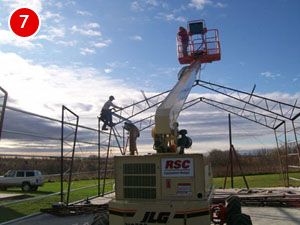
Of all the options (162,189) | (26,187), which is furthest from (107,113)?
(26,187)

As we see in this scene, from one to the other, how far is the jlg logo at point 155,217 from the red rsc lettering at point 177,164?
98 cm

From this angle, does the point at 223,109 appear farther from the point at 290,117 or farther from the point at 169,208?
the point at 169,208

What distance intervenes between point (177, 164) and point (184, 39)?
11.3 metres

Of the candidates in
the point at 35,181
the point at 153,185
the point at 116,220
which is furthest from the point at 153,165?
the point at 35,181

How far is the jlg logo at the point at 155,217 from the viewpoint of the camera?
19.7ft

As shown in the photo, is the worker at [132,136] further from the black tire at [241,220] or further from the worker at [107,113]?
the black tire at [241,220]

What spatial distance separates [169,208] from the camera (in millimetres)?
6016

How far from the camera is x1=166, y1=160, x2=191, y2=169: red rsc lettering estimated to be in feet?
20.4

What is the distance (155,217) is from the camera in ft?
19.9

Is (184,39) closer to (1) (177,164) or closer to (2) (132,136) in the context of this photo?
(2) (132,136)

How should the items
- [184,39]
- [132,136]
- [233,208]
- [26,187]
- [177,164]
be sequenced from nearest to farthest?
[177,164]
[233,208]
[132,136]
[184,39]
[26,187]

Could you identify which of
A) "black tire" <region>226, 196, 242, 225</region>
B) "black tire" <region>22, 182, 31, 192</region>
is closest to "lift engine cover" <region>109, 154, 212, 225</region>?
"black tire" <region>226, 196, 242, 225</region>

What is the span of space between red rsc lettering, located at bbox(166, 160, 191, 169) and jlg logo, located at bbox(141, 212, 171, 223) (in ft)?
3.20

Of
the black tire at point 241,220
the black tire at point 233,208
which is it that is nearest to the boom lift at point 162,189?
the black tire at point 241,220
